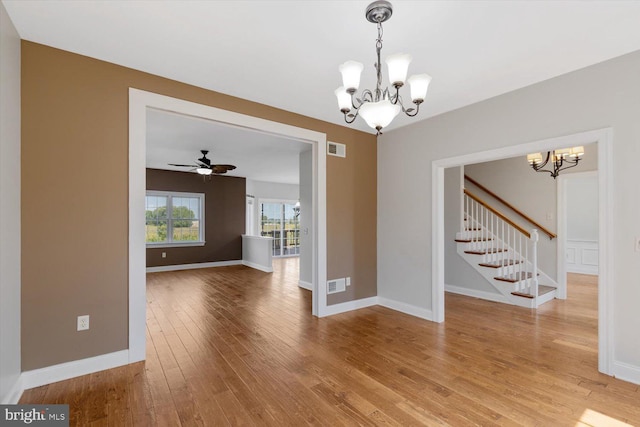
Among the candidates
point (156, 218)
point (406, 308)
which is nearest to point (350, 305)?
point (406, 308)

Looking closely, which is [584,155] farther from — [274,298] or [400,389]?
[274,298]

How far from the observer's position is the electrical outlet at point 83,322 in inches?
96.3

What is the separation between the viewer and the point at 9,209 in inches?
79.5

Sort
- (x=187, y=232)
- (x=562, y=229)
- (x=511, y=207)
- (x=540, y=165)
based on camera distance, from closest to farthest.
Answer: (x=562, y=229)
(x=540, y=165)
(x=511, y=207)
(x=187, y=232)

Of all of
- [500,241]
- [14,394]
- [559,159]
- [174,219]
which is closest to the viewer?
[14,394]

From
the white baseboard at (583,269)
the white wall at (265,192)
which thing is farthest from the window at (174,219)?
the white baseboard at (583,269)

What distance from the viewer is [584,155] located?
5078 mm

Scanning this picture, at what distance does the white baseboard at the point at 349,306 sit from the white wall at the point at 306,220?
4.82ft

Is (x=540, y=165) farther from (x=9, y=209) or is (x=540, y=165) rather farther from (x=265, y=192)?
(x=265, y=192)

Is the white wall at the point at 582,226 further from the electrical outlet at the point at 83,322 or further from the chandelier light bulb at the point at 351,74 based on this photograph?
the electrical outlet at the point at 83,322

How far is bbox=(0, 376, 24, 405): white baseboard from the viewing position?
6.23 ft

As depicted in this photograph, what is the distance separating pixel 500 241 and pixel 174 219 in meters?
7.87

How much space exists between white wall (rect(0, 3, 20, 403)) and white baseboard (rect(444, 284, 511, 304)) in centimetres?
564

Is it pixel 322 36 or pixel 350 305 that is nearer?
pixel 322 36
